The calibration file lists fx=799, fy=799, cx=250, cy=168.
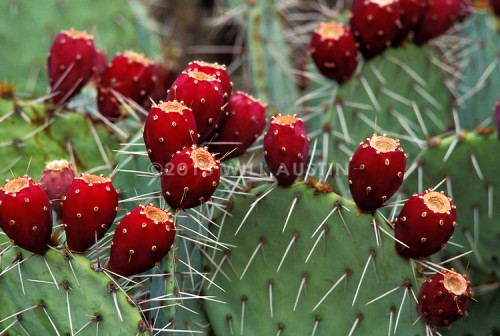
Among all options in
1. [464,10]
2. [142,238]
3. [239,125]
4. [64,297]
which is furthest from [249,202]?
[464,10]

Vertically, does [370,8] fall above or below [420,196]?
above

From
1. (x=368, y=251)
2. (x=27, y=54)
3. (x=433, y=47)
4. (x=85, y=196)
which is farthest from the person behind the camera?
(x=27, y=54)

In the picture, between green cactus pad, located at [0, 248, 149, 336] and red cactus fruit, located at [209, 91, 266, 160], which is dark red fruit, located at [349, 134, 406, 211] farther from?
green cactus pad, located at [0, 248, 149, 336]

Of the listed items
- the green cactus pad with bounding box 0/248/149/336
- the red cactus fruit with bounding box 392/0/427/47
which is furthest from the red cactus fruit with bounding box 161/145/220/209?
the red cactus fruit with bounding box 392/0/427/47

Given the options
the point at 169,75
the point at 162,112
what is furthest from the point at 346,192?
the point at 169,75

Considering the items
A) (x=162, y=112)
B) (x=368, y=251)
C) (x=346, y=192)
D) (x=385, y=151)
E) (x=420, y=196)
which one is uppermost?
(x=162, y=112)

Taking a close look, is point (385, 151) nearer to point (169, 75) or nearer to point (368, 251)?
point (368, 251)

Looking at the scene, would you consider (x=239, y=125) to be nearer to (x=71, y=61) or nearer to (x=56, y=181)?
(x=56, y=181)
